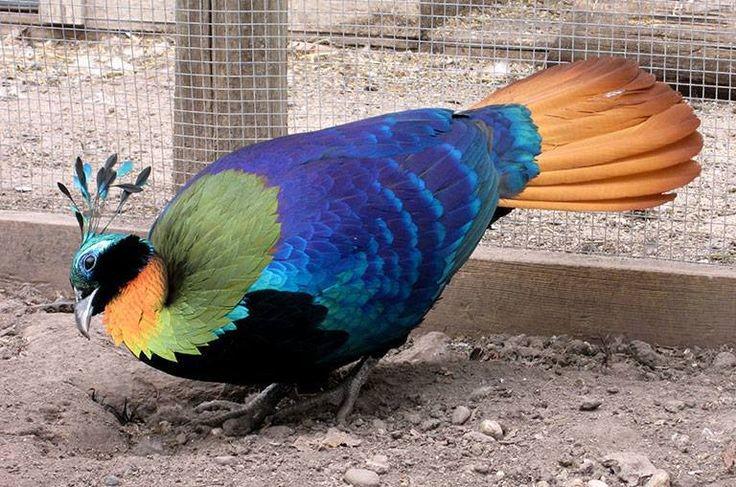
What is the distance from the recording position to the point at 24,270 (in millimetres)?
3955

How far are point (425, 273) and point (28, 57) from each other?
3.98 metres

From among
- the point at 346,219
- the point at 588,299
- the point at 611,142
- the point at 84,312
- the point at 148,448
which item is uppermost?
the point at 611,142

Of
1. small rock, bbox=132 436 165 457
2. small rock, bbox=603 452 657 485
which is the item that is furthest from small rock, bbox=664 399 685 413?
small rock, bbox=132 436 165 457

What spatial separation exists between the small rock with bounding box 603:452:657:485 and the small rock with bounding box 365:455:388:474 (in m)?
0.54

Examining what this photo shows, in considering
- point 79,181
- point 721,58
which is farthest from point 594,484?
point 721,58

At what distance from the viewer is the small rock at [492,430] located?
2.88 m

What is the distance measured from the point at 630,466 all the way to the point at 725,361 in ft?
2.88

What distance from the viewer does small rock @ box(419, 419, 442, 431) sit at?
2986 mm

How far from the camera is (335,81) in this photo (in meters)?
5.53

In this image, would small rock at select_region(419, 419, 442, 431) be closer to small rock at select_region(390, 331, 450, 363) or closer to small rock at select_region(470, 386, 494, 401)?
small rock at select_region(470, 386, 494, 401)

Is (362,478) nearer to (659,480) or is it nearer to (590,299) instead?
(659,480)

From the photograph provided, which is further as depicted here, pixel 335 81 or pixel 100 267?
pixel 335 81

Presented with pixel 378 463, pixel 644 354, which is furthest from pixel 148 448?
pixel 644 354

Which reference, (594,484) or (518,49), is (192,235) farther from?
(518,49)
